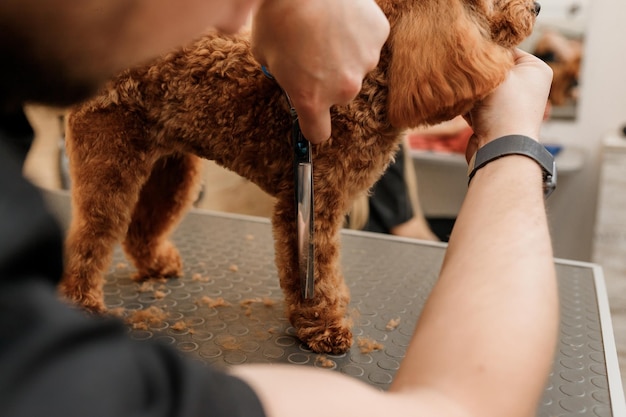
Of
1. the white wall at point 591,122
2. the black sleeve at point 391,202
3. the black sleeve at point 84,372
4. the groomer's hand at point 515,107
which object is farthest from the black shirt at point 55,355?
the white wall at point 591,122

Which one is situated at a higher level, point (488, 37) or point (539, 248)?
point (488, 37)

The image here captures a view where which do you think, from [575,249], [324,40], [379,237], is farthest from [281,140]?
[575,249]

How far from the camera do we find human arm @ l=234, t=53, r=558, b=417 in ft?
1.25

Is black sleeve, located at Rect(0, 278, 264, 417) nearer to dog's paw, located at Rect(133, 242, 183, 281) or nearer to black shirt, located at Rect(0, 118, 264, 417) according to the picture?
black shirt, located at Rect(0, 118, 264, 417)

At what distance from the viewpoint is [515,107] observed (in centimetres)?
74

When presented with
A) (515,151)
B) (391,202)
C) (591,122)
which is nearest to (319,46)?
(515,151)

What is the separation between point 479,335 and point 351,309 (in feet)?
2.00

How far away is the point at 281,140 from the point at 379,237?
2.48 ft

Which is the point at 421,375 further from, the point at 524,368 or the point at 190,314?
the point at 190,314

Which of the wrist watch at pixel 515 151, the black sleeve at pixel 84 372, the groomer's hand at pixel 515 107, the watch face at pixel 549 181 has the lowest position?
the black sleeve at pixel 84 372

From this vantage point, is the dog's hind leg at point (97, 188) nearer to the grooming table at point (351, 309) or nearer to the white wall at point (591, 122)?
the grooming table at point (351, 309)

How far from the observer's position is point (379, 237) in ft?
5.08

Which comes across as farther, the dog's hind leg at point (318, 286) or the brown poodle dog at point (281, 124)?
the dog's hind leg at point (318, 286)

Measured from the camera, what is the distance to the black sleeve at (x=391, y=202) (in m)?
1.99
